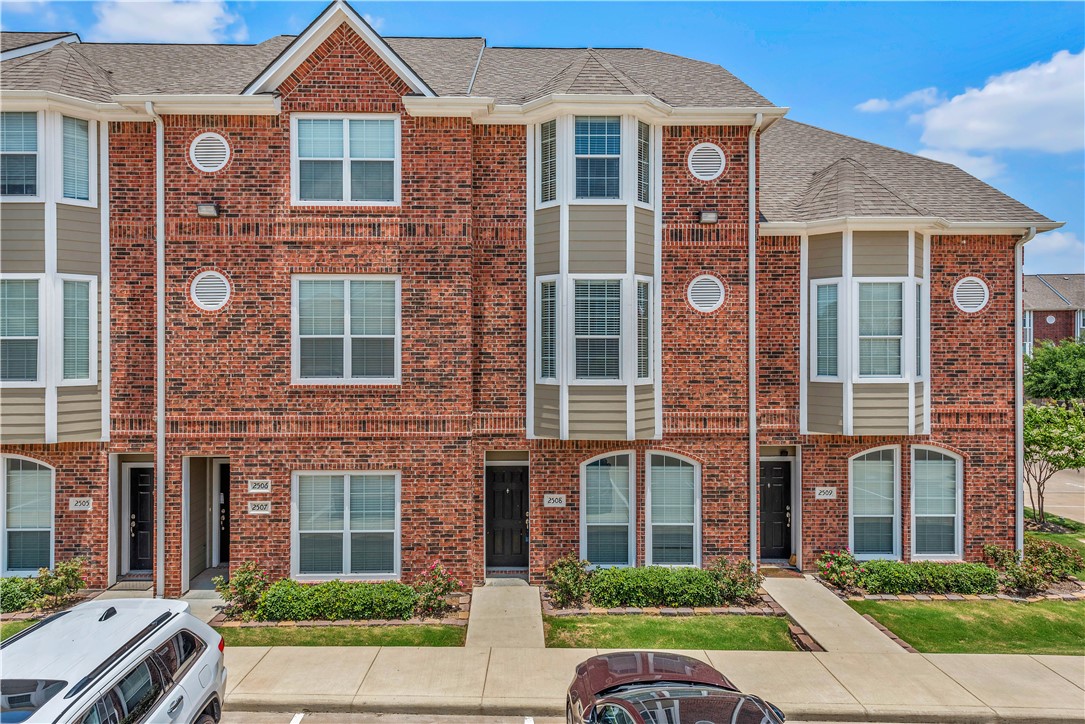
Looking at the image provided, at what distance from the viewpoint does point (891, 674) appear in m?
8.41

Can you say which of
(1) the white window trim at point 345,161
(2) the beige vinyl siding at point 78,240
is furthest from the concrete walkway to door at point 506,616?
(2) the beige vinyl siding at point 78,240

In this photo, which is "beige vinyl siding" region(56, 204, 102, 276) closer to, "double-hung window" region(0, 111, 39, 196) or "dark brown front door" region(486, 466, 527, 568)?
"double-hung window" region(0, 111, 39, 196)

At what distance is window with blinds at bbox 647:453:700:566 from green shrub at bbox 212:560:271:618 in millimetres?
7081

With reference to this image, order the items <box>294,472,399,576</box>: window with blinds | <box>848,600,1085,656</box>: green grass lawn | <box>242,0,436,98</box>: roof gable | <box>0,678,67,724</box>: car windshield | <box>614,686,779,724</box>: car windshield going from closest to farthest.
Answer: <box>0,678,67,724</box>: car windshield
<box>614,686,779,724</box>: car windshield
<box>848,600,1085,656</box>: green grass lawn
<box>242,0,436,98</box>: roof gable
<box>294,472,399,576</box>: window with blinds

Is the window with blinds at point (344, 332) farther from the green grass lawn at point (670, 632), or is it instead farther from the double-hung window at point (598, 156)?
the green grass lawn at point (670, 632)

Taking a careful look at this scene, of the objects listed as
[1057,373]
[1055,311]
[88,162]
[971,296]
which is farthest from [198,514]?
[1055,311]

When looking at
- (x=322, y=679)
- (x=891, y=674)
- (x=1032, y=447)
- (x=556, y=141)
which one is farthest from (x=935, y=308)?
(x=322, y=679)

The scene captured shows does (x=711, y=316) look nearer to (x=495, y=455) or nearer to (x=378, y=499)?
(x=495, y=455)

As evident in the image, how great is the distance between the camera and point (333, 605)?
1012cm

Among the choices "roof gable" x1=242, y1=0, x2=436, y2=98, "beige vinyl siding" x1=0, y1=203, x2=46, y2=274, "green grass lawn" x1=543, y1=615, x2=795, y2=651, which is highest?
"roof gable" x1=242, y1=0, x2=436, y2=98

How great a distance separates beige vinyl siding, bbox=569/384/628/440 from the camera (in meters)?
11.1

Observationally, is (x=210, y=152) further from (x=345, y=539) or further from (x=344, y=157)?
(x=345, y=539)

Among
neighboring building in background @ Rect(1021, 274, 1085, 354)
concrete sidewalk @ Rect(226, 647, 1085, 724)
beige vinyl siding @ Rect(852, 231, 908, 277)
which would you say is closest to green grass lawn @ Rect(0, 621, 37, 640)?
concrete sidewalk @ Rect(226, 647, 1085, 724)

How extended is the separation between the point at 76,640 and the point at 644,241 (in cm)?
972
